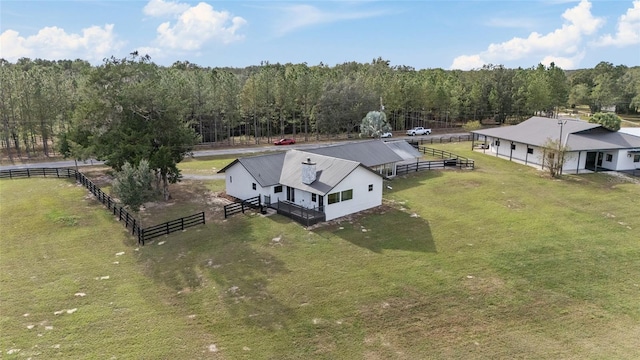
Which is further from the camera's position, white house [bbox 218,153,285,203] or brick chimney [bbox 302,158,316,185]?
white house [bbox 218,153,285,203]

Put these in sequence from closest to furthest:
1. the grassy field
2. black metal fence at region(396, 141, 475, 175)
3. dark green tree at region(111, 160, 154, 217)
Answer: the grassy field < dark green tree at region(111, 160, 154, 217) < black metal fence at region(396, 141, 475, 175)

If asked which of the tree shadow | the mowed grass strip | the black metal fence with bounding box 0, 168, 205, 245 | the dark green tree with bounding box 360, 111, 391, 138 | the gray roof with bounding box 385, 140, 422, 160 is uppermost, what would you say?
the dark green tree with bounding box 360, 111, 391, 138

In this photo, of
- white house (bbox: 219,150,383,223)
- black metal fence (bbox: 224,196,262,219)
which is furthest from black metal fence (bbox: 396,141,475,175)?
black metal fence (bbox: 224,196,262,219)

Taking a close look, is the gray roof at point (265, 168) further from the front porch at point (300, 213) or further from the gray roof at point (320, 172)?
the front porch at point (300, 213)

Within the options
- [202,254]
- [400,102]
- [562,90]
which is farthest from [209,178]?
[562,90]

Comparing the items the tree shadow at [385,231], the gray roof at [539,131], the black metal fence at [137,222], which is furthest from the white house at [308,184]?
the gray roof at [539,131]

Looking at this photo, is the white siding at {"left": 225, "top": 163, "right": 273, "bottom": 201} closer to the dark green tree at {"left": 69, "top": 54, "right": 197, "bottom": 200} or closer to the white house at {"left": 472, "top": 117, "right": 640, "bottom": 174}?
the dark green tree at {"left": 69, "top": 54, "right": 197, "bottom": 200}
